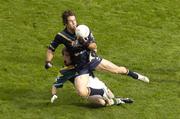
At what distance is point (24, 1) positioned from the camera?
1895cm

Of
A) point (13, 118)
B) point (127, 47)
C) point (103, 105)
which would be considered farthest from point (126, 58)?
point (13, 118)

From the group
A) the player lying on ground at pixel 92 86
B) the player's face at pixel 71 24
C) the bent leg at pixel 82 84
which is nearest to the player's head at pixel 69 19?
the player's face at pixel 71 24

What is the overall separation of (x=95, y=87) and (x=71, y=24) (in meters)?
1.49

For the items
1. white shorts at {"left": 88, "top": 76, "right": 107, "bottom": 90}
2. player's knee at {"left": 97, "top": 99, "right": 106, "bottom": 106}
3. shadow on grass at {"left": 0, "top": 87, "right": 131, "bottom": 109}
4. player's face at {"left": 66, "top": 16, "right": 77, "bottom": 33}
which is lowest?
shadow on grass at {"left": 0, "top": 87, "right": 131, "bottom": 109}

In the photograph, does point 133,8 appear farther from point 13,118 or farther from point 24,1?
point 13,118

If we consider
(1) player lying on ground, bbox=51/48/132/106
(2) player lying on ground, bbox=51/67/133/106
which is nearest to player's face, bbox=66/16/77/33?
(1) player lying on ground, bbox=51/48/132/106

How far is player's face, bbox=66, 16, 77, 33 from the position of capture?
11500 millimetres

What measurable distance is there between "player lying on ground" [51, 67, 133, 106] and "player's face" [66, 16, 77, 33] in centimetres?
88

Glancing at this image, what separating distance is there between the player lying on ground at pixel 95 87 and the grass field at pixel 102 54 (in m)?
0.16

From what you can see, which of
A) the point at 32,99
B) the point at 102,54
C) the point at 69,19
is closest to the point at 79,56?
the point at 69,19

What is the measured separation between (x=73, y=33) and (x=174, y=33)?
5879mm

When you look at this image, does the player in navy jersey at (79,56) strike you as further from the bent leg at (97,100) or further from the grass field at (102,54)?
the grass field at (102,54)

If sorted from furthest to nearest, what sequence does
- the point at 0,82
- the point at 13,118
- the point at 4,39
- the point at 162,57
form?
the point at 4,39, the point at 162,57, the point at 0,82, the point at 13,118

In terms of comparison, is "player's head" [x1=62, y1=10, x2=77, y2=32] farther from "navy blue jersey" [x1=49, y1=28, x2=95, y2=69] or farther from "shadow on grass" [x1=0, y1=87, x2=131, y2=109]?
"shadow on grass" [x1=0, y1=87, x2=131, y2=109]
